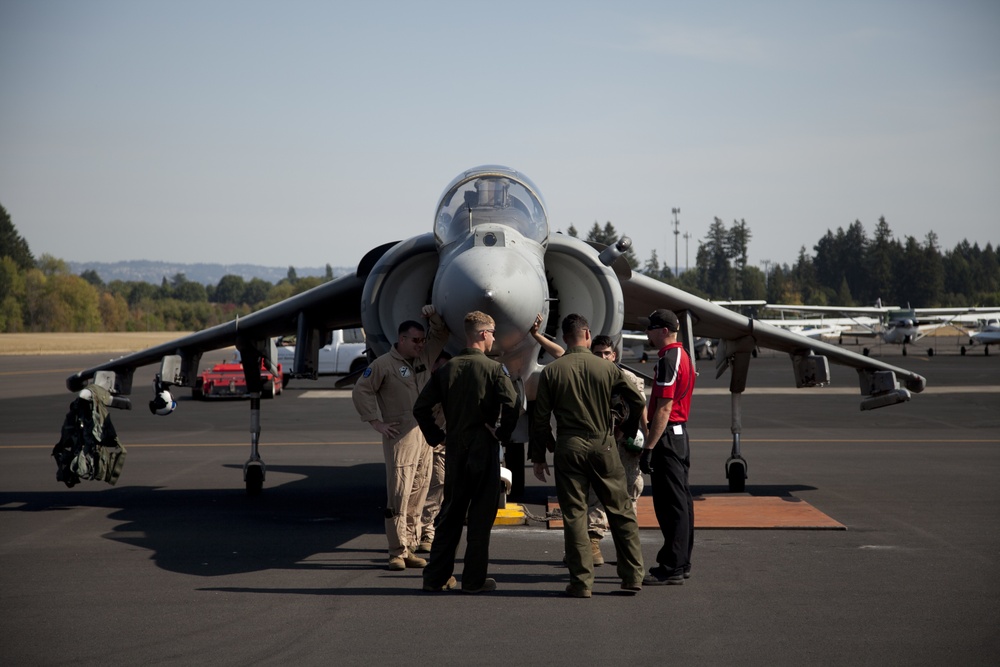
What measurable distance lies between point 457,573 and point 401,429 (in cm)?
126

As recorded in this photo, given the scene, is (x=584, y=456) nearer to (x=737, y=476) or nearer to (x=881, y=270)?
(x=737, y=476)

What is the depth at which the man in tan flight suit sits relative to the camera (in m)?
8.30

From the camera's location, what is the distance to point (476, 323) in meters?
7.43

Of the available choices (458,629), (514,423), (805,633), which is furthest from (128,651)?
(805,633)

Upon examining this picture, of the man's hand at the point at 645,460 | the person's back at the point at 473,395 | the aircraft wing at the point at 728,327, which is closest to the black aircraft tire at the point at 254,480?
the aircraft wing at the point at 728,327

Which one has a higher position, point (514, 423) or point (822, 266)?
point (822, 266)

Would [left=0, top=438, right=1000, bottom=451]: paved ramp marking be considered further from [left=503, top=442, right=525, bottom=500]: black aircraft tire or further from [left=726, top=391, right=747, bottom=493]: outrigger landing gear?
[left=503, top=442, right=525, bottom=500]: black aircraft tire

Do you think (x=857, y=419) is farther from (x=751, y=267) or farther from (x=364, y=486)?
(x=751, y=267)

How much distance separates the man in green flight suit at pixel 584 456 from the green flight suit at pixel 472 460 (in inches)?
12.1

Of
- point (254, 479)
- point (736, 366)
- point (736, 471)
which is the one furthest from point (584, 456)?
point (736, 366)

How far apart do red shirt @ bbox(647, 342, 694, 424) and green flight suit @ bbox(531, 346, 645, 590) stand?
0.31m

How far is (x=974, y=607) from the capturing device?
6.76 meters

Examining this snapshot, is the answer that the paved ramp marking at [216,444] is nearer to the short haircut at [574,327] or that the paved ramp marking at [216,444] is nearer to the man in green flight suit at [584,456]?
the short haircut at [574,327]

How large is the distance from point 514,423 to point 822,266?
601 ft
